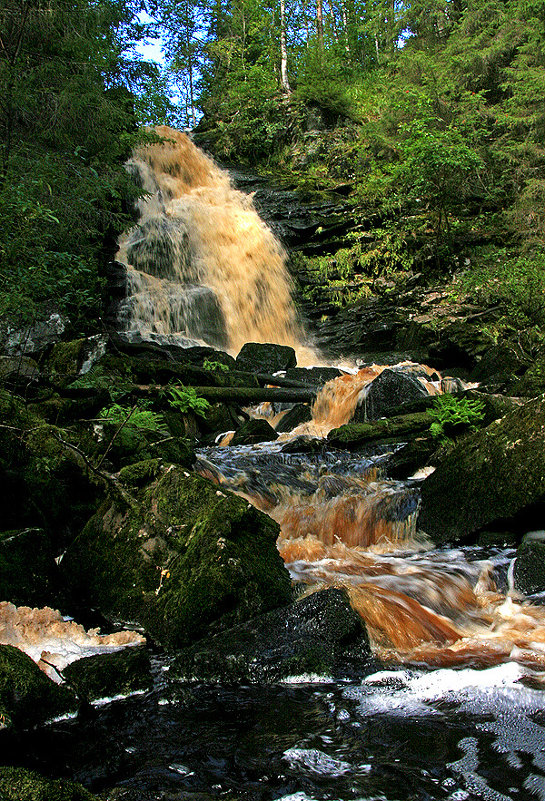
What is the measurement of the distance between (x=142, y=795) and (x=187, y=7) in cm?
4318

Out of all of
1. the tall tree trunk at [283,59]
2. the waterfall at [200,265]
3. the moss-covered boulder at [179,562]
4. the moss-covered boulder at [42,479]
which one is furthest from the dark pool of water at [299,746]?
the tall tree trunk at [283,59]

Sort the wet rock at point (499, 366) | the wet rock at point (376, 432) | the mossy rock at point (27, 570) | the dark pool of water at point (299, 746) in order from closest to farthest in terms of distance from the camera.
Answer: the dark pool of water at point (299, 746), the mossy rock at point (27, 570), the wet rock at point (376, 432), the wet rock at point (499, 366)

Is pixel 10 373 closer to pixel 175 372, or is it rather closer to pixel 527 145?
pixel 175 372

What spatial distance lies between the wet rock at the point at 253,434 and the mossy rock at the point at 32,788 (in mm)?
7614

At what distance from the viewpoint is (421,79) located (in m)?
20.4

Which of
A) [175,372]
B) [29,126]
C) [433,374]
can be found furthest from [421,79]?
[175,372]

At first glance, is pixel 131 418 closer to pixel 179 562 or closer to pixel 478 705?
pixel 179 562

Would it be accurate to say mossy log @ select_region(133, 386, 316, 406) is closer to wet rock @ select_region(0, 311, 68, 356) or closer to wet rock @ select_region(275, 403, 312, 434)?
wet rock @ select_region(275, 403, 312, 434)

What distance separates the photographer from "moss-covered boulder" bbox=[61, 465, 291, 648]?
3.66 metres

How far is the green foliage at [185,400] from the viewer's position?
9.24m

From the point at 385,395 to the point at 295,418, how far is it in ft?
6.01

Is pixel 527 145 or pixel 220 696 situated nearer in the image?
pixel 220 696

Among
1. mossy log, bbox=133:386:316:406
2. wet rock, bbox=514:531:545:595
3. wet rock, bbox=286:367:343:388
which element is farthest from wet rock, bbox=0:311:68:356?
wet rock, bbox=514:531:545:595

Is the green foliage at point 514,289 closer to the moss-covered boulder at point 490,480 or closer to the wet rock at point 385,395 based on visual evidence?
the wet rock at point 385,395
